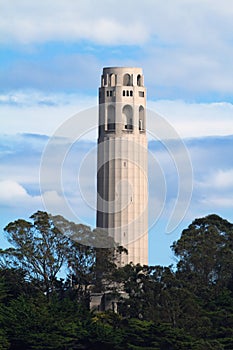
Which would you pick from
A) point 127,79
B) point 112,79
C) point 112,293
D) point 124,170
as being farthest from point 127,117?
point 112,293

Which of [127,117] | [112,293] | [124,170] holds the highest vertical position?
[127,117]

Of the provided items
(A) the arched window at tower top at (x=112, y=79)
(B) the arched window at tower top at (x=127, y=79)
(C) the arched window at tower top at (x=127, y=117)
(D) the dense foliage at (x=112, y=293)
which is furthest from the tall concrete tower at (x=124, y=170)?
(D) the dense foliage at (x=112, y=293)

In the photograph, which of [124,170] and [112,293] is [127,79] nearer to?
[124,170]

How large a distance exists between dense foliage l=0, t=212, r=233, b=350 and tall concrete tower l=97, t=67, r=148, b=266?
8.23 meters

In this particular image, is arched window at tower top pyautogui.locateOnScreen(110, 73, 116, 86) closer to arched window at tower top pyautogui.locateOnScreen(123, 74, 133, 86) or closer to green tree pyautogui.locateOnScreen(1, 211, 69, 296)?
arched window at tower top pyautogui.locateOnScreen(123, 74, 133, 86)

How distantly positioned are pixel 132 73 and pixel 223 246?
→ 24.5 m

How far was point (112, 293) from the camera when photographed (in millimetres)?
92938

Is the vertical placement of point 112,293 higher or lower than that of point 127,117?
lower

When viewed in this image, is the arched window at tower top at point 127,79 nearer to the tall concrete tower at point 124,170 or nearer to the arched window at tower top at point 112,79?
the tall concrete tower at point 124,170

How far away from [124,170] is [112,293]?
74.0 ft

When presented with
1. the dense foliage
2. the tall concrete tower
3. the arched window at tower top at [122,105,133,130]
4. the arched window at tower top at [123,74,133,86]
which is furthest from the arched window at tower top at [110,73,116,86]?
the dense foliage

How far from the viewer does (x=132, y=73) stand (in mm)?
115375

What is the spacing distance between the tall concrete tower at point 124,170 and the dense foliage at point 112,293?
8.23m

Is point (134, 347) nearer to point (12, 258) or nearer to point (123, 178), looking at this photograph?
point (12, 258)
